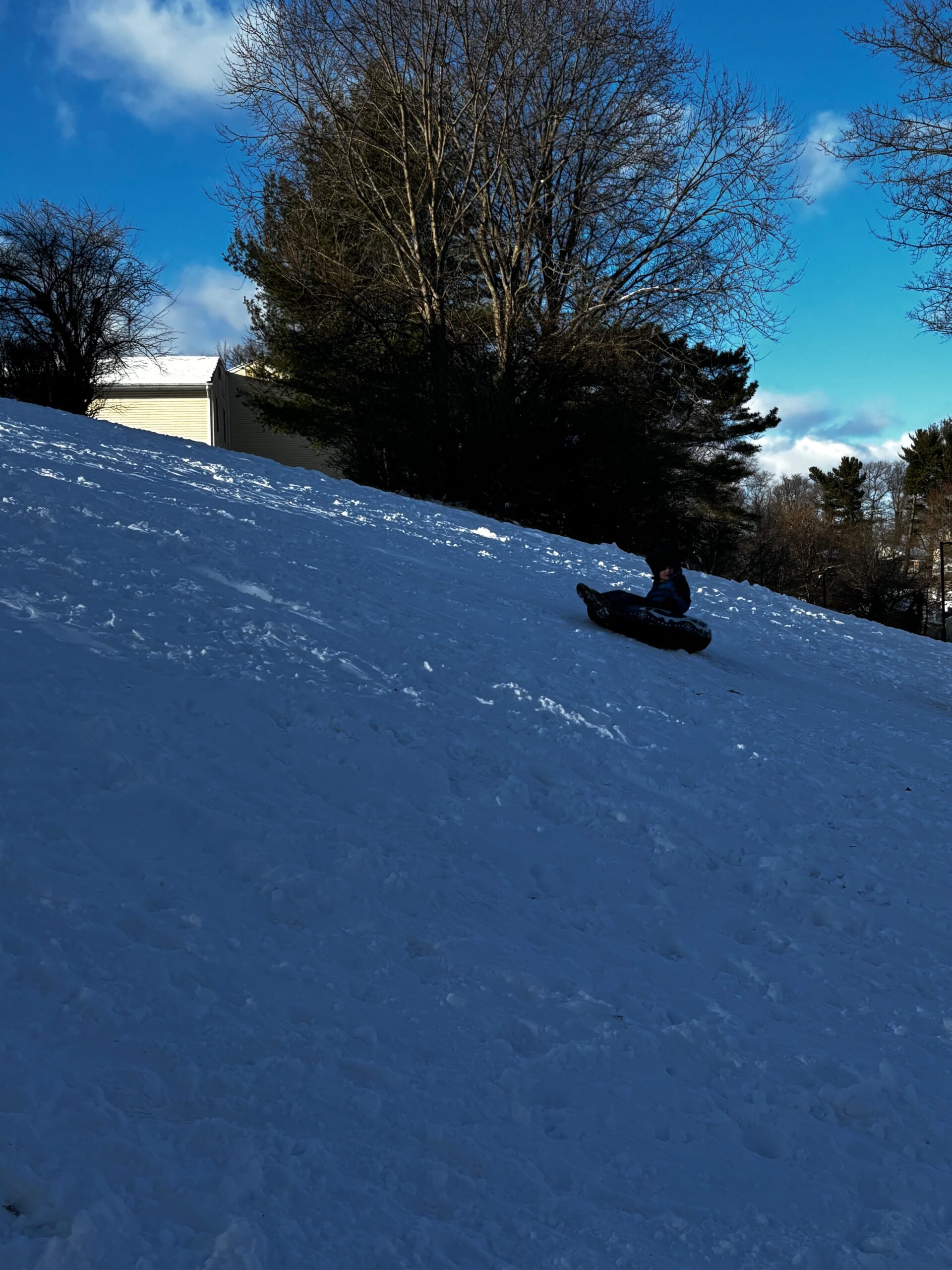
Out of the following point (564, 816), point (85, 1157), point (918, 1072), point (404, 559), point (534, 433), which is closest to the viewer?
point (85, 1157)

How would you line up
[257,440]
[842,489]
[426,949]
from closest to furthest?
[426,949], [257,440], [842,489]

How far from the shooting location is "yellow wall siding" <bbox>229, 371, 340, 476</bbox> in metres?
35.4

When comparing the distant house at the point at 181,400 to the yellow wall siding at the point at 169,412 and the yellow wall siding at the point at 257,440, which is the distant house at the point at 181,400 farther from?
the yellow wall siding at the point at 257,440

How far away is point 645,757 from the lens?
230 inches

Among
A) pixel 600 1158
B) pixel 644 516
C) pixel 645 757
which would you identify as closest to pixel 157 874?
pixel 600 1158

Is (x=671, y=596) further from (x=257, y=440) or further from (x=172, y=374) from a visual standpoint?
(x=257, y=440)

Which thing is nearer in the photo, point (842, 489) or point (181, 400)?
point (181, 400)

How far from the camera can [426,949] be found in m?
3.52

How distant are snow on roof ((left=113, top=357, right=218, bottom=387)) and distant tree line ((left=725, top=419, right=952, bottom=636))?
58.6 feet

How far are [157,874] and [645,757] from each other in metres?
3.19

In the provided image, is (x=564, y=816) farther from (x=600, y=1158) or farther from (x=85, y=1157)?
(x=85, y=1157)

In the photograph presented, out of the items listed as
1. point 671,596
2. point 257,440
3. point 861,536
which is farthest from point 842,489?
point 671,596

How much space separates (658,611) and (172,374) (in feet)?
91.9

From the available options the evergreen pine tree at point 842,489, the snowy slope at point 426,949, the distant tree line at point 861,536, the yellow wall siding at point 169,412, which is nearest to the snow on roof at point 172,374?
the yellow wall siding at point 169,412
